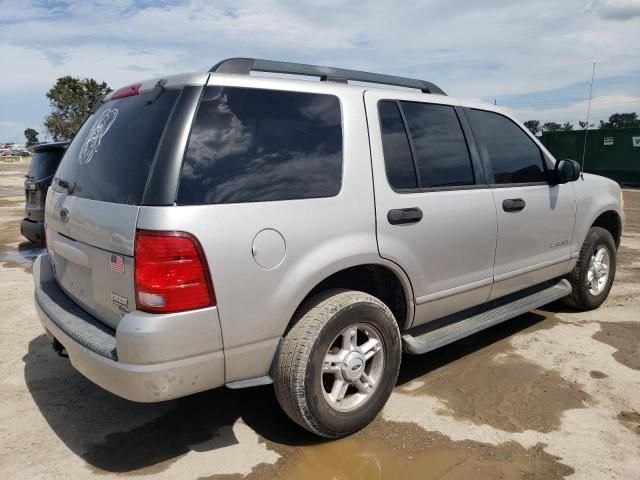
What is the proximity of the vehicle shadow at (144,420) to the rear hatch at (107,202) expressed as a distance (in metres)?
0.75

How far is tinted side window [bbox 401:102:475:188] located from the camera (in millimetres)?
3340

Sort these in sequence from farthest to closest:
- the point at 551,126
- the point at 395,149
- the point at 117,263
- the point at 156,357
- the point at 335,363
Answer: the point at 551,126, the point at 395,149, the point at 335,363, the point at 117,263, the point at 156,357

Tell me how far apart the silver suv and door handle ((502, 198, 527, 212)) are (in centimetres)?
4

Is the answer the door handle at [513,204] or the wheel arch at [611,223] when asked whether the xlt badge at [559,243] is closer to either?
the door handle at [513,204]

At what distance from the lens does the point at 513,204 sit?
381 cm

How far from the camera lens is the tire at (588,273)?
477 centimetres

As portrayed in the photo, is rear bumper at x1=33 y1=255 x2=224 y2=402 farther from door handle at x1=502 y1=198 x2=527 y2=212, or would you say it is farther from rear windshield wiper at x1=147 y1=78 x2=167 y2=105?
door handle at x1=502 y1=198 x2=527 y2=212

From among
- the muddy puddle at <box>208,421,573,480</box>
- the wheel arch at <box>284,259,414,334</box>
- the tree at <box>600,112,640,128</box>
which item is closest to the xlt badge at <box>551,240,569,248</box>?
the wheel arch at <box>284,259,414,334</box>

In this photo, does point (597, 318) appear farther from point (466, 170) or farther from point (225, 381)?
point (225, 381)

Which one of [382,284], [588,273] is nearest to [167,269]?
[382,284]

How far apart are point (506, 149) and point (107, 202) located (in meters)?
2.87

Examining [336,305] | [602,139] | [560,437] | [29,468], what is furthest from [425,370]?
[602,139]

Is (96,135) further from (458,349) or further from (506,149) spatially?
(458,349)

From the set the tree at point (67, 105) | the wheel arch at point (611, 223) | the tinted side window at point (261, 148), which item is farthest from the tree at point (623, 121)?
the tree at point (67, 105)
